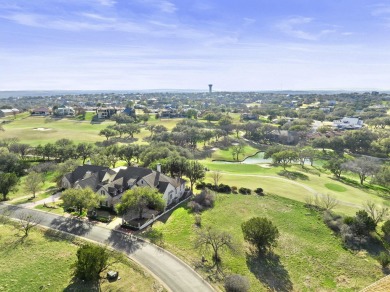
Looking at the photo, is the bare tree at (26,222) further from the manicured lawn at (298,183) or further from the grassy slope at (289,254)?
the manicured lawn at (298,183)

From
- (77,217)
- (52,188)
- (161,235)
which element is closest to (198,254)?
(161,235)

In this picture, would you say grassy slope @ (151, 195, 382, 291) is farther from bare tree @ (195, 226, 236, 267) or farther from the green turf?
the green turf

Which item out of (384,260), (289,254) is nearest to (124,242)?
(289,254)

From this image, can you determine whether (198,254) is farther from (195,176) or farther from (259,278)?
(195,176)

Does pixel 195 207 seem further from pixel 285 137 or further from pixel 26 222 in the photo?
pixel 285 137

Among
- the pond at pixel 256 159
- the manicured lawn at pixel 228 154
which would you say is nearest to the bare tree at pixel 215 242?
the pond at pixel 256 159

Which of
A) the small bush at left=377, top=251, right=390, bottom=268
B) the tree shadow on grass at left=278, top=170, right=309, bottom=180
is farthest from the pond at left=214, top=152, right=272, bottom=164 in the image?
the small bush at left=377, top=251, right=390, bottom=268

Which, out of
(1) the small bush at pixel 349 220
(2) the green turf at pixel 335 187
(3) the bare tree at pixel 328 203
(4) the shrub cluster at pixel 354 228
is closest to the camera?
(4) the shrub cluster at pixel 354 228
